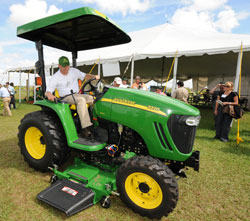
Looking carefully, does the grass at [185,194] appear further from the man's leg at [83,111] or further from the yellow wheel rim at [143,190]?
the man's leg at [83,111]

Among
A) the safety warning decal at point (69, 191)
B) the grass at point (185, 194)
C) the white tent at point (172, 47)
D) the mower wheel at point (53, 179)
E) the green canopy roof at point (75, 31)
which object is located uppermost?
the white tent at point (172, 47)

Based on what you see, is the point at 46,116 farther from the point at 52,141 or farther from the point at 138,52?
the point at 138,52

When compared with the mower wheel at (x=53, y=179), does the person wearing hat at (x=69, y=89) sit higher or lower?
higher

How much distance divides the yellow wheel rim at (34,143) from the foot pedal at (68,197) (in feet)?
2.60

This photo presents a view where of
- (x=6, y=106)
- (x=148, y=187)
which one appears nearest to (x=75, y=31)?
(x=148, y=187)

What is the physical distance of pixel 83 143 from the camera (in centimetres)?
231

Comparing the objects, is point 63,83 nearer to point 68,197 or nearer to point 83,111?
point 83,111

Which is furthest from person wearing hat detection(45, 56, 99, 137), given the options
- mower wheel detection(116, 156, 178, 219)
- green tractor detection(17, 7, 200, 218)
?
mower wheel detection(116, 156, 178, 219)

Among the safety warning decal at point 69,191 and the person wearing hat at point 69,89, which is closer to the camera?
the safety warning decal at point 69,191

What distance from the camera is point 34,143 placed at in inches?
112

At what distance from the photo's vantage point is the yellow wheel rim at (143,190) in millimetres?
1914

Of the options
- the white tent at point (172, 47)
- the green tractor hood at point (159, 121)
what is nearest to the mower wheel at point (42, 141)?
the green tractor hood at point (159, 121)

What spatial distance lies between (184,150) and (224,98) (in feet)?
11.4

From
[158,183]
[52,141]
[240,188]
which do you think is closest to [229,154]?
[240,188]
